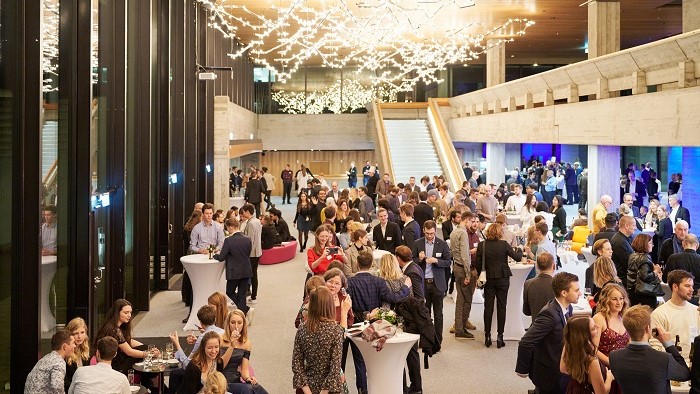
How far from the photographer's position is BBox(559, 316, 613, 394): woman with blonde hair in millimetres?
5773

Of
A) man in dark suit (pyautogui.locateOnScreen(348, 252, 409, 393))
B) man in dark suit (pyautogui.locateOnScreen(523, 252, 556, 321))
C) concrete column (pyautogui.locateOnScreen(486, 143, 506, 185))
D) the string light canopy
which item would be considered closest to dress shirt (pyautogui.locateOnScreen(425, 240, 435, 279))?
man in dark suit (pyautogui.locateOnScreen(523, 252, 556, 321))

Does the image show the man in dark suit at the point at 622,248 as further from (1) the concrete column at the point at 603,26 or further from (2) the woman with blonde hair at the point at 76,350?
(1) the concrete column at the point at 603,26

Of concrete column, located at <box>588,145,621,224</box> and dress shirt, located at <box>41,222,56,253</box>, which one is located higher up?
concrete column, located at <box>588,145,621,224</box>

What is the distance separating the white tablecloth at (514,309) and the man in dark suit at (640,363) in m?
5.12

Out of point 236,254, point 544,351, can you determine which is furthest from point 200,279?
point 544,351

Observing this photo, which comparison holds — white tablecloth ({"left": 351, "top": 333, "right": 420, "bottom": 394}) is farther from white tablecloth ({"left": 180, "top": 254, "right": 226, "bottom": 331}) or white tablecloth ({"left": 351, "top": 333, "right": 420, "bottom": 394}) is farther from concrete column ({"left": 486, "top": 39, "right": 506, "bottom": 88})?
concrete column ({"left": 486, "top": 39, "right": 506, "bottom": 88})

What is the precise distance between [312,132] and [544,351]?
32314 millimetres

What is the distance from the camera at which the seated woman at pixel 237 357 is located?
260 inches

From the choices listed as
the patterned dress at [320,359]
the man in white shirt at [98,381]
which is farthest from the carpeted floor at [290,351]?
the man in white shirt at [98,381]

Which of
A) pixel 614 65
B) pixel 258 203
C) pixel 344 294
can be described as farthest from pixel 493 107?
pixel 344 294

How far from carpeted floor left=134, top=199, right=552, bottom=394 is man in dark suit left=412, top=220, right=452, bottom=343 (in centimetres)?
54

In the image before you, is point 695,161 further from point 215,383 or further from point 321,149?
point 321,149

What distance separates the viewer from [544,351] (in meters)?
6.73

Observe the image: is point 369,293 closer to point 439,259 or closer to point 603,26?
point 439,259
